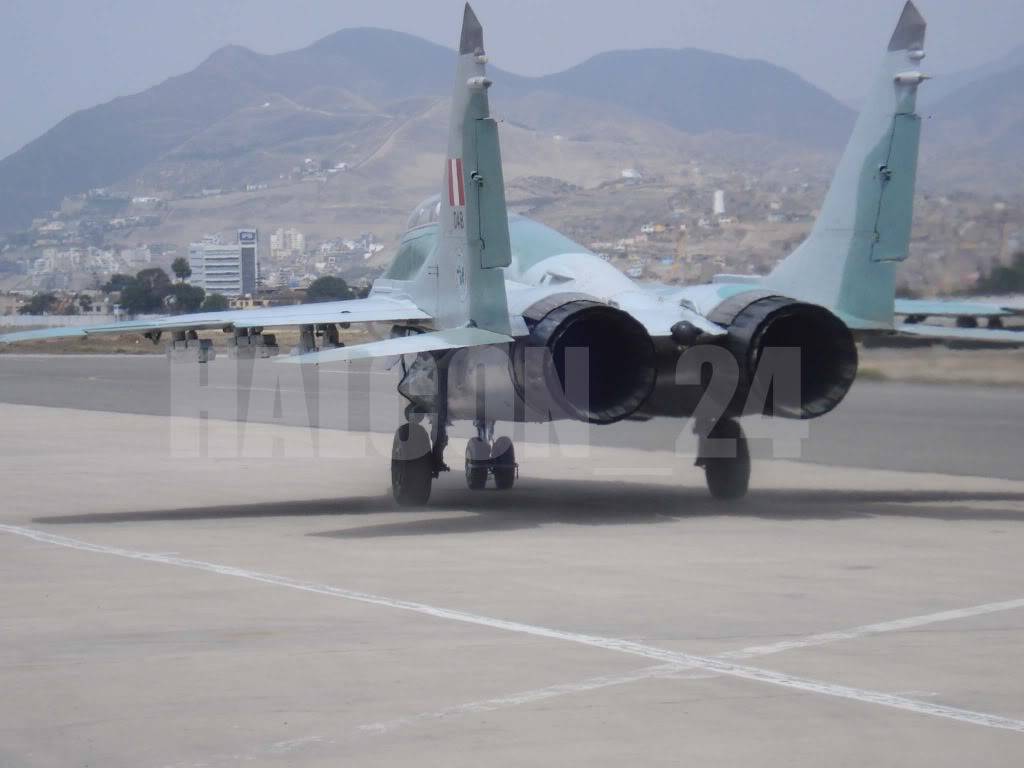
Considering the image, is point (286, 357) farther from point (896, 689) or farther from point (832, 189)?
point (896, 689)

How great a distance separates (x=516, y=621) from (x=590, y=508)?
5964mm

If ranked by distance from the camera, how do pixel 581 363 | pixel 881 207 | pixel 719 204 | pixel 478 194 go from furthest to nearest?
pixel 719 204 < pixel 881 207 < pixel 478 194 < pixel 581 363

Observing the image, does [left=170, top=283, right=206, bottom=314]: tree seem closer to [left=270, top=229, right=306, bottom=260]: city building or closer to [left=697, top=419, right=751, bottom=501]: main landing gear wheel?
[left=697, top=419, right=751, bottom=501]: main landing gear wheel

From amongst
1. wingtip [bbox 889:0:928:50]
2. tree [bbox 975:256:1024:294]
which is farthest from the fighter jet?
tree [bbox 975:256:1024:294]

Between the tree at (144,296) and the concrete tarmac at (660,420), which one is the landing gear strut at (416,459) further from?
the tree at (144,296)

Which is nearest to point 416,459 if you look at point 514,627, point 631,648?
point 514,627

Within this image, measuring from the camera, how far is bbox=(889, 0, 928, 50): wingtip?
13039 millimetres

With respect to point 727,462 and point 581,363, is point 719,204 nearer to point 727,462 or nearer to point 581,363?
point 727,462

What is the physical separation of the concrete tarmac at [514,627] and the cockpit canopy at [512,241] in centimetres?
247

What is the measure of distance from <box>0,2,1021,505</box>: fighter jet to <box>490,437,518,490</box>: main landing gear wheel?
1581mm

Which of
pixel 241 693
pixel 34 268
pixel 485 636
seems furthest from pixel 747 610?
pixel 34 268

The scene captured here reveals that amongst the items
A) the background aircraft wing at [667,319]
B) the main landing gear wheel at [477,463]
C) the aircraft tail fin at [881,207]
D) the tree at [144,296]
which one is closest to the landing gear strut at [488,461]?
the main landing gear wheel at [477,463]

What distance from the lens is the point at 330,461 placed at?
1947 cm

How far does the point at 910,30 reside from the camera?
43.0 ft
